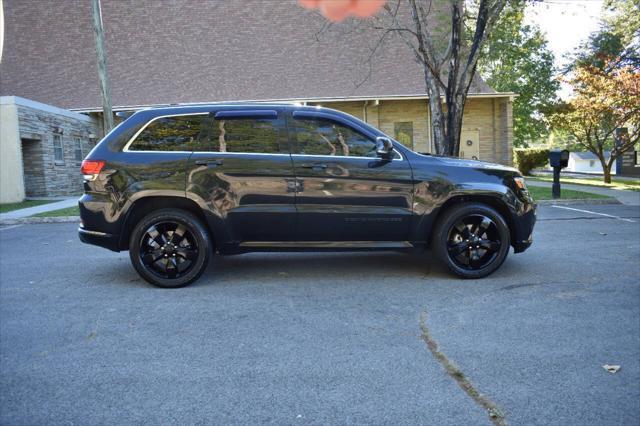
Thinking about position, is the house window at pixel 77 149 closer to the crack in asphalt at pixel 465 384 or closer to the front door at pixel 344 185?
the front door at pixel 344 185

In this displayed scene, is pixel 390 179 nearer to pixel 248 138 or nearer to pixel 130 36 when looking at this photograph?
pixel 248 138

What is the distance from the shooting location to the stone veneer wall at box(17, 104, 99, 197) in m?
17.5

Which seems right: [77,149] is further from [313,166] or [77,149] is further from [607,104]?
[607,104]

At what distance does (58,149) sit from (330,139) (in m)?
17.1

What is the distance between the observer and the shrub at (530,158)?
3225cm

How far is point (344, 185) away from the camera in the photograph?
5.68 metres

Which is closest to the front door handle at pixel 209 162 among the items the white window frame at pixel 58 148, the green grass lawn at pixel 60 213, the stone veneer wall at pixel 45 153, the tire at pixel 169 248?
the tire at pixel 169 248

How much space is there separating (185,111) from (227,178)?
3.09 ft

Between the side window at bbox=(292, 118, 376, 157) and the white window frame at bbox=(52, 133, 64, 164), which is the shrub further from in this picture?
the side window at bbox=(292, 118, 376, 157)

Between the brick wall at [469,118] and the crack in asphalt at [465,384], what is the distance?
1991 cm

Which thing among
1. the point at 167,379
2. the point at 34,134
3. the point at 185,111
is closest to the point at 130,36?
the point at 34,134

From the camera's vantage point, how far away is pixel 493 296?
5.18 metres

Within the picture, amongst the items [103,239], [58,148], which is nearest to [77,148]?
[58,148]

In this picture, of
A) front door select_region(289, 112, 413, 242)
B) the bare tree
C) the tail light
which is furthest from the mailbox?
the tail light
